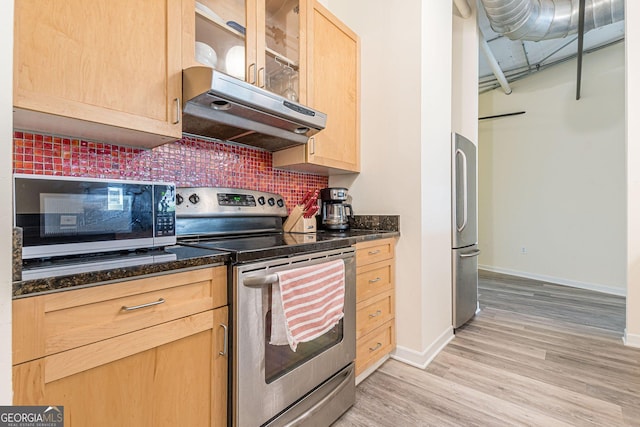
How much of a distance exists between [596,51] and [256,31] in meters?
4.91

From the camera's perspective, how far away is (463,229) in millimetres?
2562

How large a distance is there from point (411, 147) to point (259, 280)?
4.76 feet

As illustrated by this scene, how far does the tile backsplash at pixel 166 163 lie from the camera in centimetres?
117

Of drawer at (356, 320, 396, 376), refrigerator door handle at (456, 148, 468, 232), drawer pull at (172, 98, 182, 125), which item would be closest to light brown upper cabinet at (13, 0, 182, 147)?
drawer pull at (172, 98, 182, 125)

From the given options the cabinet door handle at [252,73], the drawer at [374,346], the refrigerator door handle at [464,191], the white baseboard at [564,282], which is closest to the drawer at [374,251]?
the drawer at [374,346]

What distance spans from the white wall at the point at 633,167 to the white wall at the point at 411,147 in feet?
4.87

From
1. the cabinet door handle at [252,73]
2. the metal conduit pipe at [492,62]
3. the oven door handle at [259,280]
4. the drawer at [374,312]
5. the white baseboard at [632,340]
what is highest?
the metal conduit pipe at [492,62]

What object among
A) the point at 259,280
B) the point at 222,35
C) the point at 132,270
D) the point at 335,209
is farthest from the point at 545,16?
the point at 132,270

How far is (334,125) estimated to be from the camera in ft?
6.75

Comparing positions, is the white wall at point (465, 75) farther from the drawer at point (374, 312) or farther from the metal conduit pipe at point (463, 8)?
the drawer at point (374, 312)

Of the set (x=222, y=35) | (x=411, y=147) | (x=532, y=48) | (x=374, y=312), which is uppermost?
(x=532, y=48)

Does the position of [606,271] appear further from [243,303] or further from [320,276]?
[243,303]

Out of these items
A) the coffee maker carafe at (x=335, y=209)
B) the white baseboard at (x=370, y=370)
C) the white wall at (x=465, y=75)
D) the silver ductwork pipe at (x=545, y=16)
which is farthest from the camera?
the white wall at (x=465, y=75)

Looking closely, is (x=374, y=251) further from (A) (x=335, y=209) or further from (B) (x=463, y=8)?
(B) (x=463, y=8)
